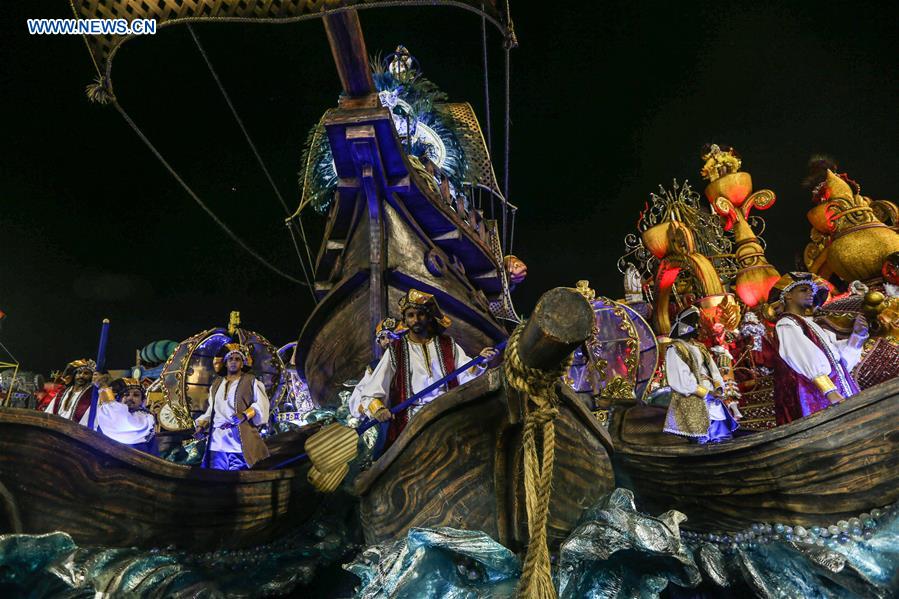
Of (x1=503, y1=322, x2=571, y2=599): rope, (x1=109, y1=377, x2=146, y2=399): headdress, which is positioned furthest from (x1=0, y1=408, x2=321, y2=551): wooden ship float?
(x1=109, y1=377, x2=146, y2=399): headdress

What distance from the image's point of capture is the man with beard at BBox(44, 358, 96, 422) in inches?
188

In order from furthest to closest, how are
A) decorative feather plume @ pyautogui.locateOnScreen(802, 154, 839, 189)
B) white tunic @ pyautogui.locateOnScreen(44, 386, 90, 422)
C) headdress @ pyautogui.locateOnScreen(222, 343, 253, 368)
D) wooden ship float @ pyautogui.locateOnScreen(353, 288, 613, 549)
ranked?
decorative feather plume @ pyautogui.locateOnScreen(802, 154, 839, 189) → white tunic @ pyautogui.locateOnScreen(44, 386, 90, 422) → headdress @ pyautogui.locateOnScreen(222, 343, 253, 368) → wooden ship float @ pyautogui.locateOnScreen(353, 288, 613, 549)

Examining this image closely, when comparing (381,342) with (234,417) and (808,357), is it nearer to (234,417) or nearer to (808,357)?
(234,417)

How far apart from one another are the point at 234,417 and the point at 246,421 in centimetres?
13

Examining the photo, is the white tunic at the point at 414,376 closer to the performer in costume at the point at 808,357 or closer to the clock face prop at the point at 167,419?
A: the performer in costume at the point at 808,357

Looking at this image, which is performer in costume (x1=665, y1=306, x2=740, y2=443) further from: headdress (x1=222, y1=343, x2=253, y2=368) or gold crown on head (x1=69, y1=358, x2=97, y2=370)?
gold crown on head (x1=69, y1=358, x2=97, y2=370)

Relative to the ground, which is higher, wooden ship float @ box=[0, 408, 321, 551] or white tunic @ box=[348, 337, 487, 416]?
white tunic @ box=[348, 337, 487, 416]

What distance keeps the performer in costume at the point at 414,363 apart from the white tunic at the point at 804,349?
1.84m

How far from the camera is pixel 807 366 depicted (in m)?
3.51

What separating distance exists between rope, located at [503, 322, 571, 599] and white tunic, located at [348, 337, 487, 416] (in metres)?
1.30

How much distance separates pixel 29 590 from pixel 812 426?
2.91 meters

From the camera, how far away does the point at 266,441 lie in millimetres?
4047

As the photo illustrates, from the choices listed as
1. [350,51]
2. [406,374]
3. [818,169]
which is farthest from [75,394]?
[818,169]

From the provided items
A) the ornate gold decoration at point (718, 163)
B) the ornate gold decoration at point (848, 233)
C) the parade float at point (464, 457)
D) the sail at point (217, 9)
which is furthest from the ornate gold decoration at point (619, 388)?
the ornate gold decoration at point (718, 163)
